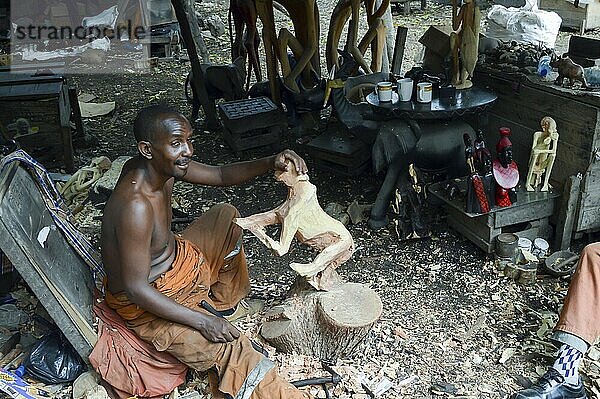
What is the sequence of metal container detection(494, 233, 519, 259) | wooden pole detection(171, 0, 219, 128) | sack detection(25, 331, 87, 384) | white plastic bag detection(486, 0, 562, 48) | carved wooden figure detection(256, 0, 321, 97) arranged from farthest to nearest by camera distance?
white plastic bag detection(486, 0, 562, 48) < wooden pole detection(171, 0, 219, 128) < carved wooden figure detection(256, 0, 321, 97) < metal container detection(494, 233, 519, 259) < sack detection(25, 331, 87, 384)

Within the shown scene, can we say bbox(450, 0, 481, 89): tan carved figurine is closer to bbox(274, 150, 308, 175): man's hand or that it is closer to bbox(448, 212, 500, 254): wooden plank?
bbox(448, 212, 500, 254): wooden plank

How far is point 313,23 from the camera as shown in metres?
6.54

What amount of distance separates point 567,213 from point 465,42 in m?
1.53

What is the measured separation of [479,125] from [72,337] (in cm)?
386

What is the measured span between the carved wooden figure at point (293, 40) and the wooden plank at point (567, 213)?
128 inches

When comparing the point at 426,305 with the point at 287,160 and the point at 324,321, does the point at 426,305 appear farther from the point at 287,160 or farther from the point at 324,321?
the point at 287,160

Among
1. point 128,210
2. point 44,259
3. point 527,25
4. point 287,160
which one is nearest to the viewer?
point 128,210

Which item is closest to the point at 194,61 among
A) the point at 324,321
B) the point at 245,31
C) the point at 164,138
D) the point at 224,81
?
the point at 224,81

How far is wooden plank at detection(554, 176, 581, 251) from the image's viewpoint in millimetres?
4324

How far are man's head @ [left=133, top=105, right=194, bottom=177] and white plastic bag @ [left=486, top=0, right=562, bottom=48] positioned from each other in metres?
8.04

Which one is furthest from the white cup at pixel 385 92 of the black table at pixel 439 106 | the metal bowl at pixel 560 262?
the metal bowl at pixel 560 262

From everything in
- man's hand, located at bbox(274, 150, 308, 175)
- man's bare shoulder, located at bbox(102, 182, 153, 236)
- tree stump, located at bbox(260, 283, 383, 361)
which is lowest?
tree stump, located at bbox(260, 283, 383, 361)

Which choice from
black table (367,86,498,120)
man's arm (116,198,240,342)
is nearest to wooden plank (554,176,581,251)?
black table (367,86,498,120)

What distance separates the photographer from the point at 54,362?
3.22 m
